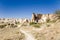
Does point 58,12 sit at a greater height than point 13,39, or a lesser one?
greater

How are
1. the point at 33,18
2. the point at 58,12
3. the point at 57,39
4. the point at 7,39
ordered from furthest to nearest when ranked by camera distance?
the point at 33,18 → the point at 58,12 → the point at 7,39 → the point at 57,39

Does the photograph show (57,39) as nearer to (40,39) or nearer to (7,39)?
(40,39)

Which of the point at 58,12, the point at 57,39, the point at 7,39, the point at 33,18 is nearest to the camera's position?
the point at 57,39

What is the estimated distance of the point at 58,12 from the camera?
54.2 meters

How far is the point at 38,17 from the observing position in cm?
11025

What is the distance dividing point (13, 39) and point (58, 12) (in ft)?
125

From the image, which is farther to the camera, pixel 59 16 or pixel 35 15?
pixel 35 15

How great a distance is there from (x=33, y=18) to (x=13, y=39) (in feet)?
297

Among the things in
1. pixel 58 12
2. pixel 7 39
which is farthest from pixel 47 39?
pixel 58 12

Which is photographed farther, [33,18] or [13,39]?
[33,18]

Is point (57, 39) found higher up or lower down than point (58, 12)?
lower down

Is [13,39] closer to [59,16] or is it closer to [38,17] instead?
[59,16]

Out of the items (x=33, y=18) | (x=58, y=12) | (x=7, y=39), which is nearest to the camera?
(x=7, y=39)

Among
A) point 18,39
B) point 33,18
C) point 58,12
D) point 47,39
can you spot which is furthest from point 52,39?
point 33,18
